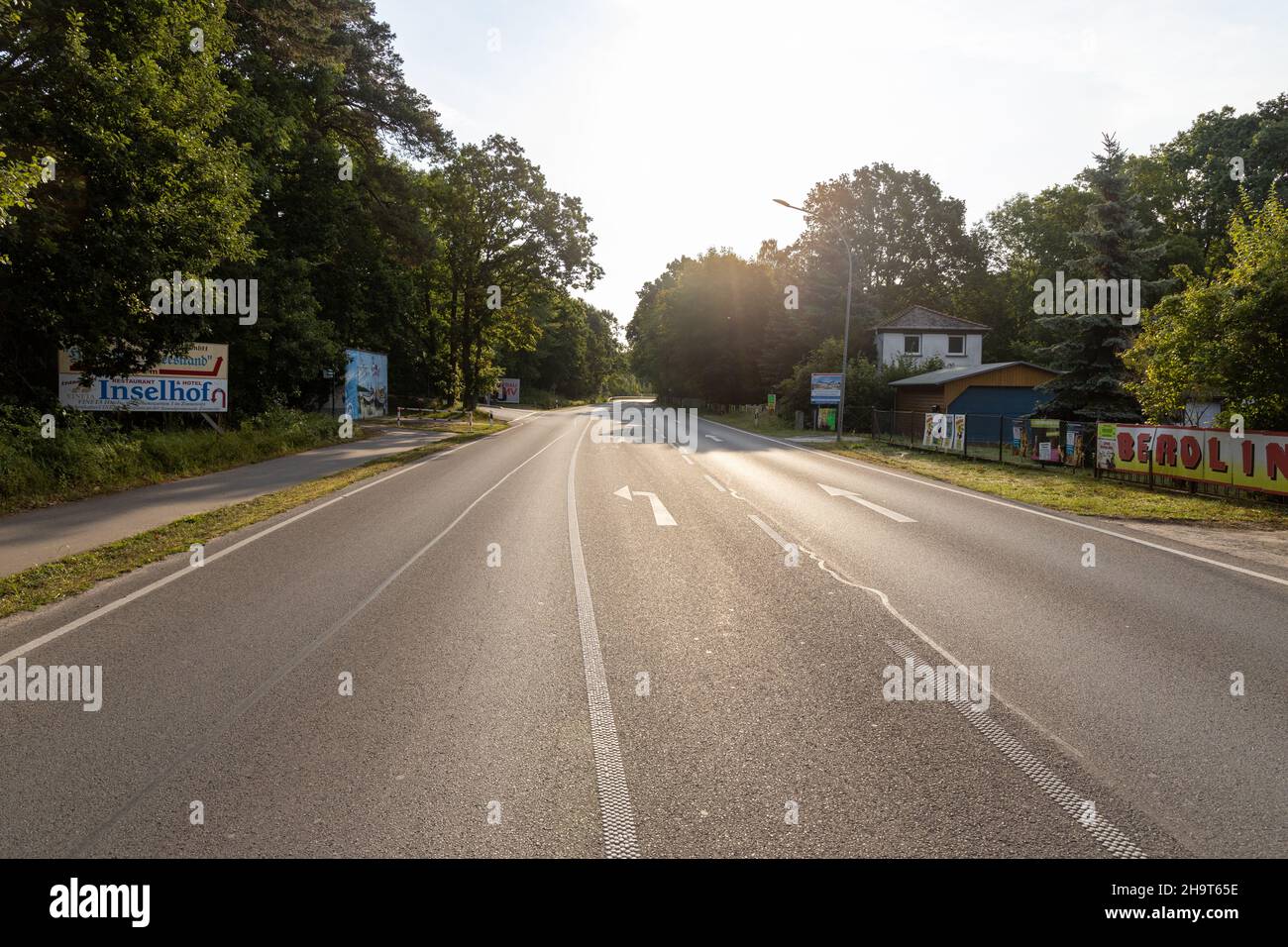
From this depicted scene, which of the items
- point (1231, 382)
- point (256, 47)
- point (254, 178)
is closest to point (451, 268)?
point (256, 47)

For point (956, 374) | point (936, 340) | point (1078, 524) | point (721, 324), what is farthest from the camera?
point (721, 324)

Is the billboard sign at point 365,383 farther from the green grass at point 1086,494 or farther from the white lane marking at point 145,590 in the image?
the green grass at point 1086,494

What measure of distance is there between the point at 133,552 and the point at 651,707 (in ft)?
26.2

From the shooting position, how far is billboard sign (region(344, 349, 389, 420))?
122ft

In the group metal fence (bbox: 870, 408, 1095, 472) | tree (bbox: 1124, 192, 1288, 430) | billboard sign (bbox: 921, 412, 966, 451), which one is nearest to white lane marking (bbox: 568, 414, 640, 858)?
tree (bbox: 1124, 192, 1288, 430)

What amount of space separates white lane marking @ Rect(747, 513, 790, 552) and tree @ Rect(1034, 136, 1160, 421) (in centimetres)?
1908

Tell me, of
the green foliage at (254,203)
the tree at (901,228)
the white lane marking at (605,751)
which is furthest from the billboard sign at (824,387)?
the tree at (901,228)

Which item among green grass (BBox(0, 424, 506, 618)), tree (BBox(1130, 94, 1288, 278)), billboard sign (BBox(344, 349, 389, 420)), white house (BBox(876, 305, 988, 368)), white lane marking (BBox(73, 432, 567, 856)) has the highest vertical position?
tree (BBox(1130, 94, 1288, 278))

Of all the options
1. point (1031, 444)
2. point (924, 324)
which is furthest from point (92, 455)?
point (924, 324)

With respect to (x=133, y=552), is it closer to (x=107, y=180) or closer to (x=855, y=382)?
(x=107, y=180)

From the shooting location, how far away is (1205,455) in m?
16.2

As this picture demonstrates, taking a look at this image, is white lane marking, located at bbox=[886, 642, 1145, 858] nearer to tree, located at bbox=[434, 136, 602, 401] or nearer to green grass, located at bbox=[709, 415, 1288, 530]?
green grass, located at bbox=[709, 415, 1288, 530]

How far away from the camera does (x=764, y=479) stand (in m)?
18.7

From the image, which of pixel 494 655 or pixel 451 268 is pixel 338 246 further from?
pixel 494 655
